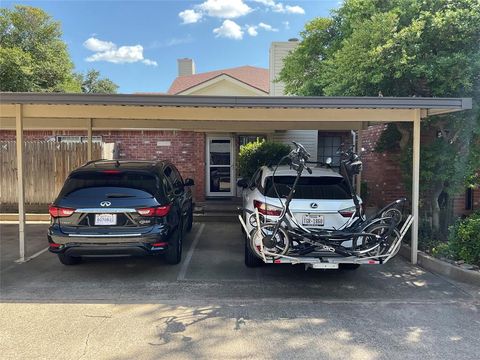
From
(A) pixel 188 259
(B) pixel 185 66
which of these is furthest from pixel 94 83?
(A) pixel 188 259

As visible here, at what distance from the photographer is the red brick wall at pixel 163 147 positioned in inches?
506

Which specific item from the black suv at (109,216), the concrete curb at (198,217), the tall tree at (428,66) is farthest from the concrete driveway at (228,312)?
the concrete curb at (198,217)

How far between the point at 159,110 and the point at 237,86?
8.76m

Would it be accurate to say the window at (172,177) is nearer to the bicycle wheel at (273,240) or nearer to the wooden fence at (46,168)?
the bicycle wheel at (273,240)

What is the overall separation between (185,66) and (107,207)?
850 inches

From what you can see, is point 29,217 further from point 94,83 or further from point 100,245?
point 94,83

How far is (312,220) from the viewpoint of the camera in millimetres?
5191

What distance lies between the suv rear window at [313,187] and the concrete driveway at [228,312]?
4.14 ft

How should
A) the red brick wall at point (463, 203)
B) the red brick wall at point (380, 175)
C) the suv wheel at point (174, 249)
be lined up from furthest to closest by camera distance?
the red brick wall at point (380, 175) → the red brick wall at point (463, 203) → the suv wheel at point (174, 249)

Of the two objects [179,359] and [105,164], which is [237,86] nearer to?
[105,164]

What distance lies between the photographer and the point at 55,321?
4.26m

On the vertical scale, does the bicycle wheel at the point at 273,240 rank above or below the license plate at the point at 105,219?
below

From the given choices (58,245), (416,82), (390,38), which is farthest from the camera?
(416,82)

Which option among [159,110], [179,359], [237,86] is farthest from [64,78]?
[179,359]
